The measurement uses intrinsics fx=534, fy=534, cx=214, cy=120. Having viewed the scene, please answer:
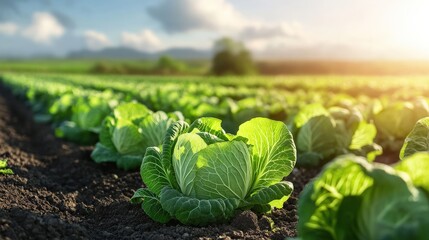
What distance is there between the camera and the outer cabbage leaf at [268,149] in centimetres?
398

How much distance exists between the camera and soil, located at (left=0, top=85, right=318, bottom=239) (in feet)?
12.4

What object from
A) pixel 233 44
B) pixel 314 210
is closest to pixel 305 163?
pixel 314 210

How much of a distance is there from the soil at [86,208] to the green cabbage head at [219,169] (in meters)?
0.14

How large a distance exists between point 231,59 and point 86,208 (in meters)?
74.4

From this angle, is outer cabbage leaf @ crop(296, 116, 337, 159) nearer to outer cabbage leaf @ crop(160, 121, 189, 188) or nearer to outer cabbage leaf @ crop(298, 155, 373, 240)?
outer cabbage leaf @ crop(160, 121, 189, 188)

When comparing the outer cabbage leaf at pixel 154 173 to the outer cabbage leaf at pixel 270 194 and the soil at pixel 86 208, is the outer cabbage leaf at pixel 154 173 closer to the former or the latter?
the soil at pixel 86 208

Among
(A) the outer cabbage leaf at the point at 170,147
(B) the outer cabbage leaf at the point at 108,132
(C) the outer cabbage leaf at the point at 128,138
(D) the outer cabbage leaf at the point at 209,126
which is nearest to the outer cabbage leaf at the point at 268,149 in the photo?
(D) the outer cabbage leaf at the point at 209,126

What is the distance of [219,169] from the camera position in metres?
3.92

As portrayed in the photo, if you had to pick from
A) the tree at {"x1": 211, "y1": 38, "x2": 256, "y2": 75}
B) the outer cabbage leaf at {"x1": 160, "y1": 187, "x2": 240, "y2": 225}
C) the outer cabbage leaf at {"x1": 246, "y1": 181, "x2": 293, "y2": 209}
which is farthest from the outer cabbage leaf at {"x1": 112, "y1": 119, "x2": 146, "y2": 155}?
the tree at {"x1": 211, "y1": 38, "x2": 256, "y2": 75}

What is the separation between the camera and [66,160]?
7629 millimetres

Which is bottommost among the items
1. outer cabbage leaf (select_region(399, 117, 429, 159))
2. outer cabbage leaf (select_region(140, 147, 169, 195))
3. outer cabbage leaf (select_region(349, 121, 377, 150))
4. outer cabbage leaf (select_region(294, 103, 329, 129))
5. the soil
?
the soil

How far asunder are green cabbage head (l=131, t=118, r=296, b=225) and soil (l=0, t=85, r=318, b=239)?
0.14 m

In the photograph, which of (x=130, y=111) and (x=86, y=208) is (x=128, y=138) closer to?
(x=130, y=111)

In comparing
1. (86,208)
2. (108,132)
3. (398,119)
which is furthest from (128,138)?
(398,119)
